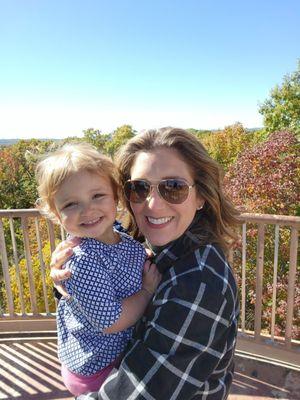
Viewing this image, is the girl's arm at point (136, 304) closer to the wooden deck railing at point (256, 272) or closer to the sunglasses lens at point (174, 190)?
the sunglasses lens at point (174, 190)

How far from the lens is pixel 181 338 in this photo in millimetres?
1004

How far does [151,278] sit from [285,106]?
20.5 meters

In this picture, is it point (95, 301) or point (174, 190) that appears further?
point (174, 190)

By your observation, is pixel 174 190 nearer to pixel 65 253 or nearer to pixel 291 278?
pixel 65 253

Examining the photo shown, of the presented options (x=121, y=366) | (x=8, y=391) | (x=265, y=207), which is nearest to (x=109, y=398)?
(x=121, y=366)

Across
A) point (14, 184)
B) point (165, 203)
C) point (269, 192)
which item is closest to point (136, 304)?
point (165, 203)

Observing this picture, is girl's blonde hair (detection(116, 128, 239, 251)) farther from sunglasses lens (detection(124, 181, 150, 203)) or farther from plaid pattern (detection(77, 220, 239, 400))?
plaid pattern (detection(77, 220, 239, 400))

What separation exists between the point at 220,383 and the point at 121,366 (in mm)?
407

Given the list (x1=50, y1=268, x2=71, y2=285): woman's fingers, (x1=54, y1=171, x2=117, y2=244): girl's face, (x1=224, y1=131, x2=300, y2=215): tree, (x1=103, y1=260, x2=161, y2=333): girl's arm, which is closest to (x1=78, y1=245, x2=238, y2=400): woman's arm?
(x1=103, y1=260, x2=161, y2=333): girl's arm

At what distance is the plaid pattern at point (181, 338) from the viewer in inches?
39.6

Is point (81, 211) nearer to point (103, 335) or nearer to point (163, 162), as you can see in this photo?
point (163, 162)

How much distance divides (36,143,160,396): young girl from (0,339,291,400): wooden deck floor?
5.17 feet

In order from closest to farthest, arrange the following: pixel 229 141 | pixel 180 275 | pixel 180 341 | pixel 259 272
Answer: pixel 180 341 < pixel 180 275 < pixel 259 272 < pixel 229 141

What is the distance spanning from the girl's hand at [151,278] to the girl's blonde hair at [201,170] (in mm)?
250
